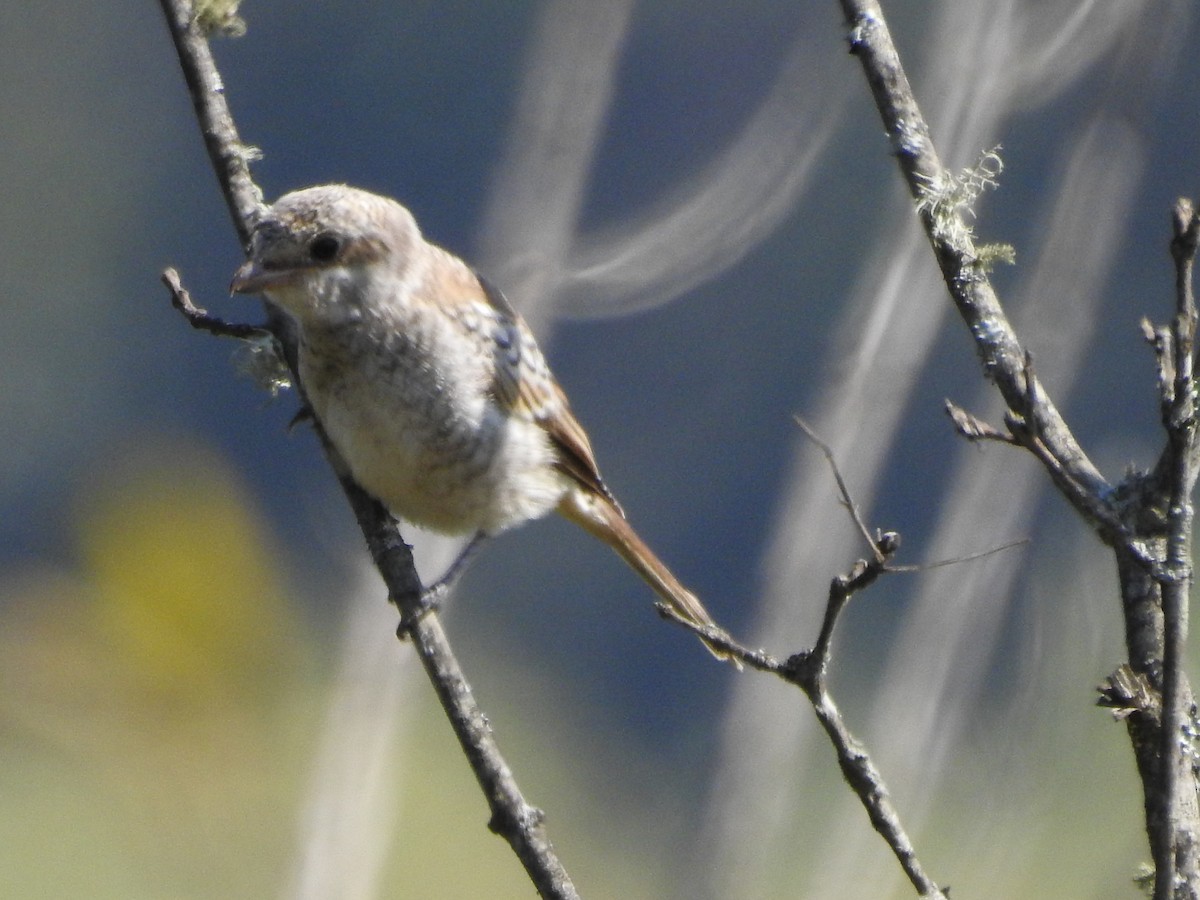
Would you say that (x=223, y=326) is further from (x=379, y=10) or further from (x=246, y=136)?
(x=379, y=10)

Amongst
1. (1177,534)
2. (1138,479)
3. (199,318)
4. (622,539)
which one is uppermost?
(622,539)

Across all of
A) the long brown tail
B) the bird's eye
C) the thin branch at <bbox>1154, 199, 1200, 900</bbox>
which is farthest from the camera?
the long brown tail

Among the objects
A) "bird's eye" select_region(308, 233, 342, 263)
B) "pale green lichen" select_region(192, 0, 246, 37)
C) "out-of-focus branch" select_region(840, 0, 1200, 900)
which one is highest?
"pale green lichen" select_region(192, 0, 246, 37)

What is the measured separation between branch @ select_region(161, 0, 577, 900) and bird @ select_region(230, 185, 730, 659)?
2.5 inches

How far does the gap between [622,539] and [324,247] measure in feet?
3.63

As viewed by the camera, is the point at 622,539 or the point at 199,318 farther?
the point at 622,539

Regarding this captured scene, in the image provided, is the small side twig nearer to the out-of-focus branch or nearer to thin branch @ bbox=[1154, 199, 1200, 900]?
the out-of-focus branch

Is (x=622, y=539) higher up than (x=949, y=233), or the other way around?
(x=622, y=539)

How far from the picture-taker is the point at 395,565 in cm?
271

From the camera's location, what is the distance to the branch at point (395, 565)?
2.22 metres

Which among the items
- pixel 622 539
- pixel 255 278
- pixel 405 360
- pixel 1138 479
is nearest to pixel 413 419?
pixel 405 360

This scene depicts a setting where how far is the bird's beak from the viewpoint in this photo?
2596mm

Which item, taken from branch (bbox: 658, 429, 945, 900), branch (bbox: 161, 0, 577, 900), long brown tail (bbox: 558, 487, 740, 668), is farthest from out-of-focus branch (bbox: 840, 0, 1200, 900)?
long brown tail (bbox: 558, 487, 740, 668)

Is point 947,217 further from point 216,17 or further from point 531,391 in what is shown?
point 216,17
